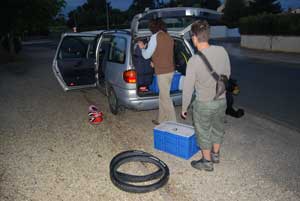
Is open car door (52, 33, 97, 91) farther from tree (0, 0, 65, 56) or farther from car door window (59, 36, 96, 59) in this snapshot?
tree (0, 0, 65, 56)

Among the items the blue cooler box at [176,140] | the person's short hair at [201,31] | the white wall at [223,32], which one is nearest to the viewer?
the person's short hair at [201,31]

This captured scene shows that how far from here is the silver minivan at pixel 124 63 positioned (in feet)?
18.7

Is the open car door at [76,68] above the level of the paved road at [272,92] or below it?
above

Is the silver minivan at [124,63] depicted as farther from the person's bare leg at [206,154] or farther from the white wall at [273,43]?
the white wall at [273,43]

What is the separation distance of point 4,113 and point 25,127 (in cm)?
152

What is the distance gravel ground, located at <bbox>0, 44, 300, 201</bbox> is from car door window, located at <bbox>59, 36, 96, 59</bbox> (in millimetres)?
1780

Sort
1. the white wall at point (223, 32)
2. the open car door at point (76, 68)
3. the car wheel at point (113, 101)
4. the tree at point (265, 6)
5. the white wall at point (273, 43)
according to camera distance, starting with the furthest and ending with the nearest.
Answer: the white wall at point (223, 32) < the tree at point (265, 6) < the white wall at point (273, 43) < the open car door at point (76, 68) < the car wheel at point (113, 101)

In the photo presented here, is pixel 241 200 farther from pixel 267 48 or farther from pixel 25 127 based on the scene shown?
pixel 267 48

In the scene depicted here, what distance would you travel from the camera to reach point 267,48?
21.1 m

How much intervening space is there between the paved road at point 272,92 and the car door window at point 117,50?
11.1 feet

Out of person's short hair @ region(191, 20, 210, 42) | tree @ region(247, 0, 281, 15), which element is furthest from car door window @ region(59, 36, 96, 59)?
tree @ region(247, 0, 281, 15)

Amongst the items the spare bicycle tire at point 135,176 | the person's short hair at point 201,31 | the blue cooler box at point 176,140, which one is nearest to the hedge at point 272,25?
the blue cooler box at point 176,140

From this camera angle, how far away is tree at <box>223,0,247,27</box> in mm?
42650

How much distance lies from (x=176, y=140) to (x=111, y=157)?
3.56ft
